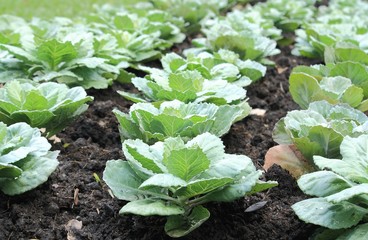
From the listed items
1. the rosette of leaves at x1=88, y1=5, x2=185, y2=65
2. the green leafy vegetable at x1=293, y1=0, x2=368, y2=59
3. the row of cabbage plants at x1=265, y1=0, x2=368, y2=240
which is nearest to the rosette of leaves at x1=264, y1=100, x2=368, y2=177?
the row of cabbage plants at x1=265, y1=0, x2=368, y2=240

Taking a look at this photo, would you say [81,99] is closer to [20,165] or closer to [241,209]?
[20,165]

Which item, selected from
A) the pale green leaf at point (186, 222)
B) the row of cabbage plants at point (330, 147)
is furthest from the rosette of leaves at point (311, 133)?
the pale green leaf at point (186, 222)

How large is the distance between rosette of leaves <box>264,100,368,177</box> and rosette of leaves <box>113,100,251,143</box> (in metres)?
0.28

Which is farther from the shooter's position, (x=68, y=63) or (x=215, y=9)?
(x=215, y=9)

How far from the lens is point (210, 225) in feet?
7.22

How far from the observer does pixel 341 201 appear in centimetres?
203

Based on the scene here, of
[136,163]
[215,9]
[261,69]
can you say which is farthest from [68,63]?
[215,9]

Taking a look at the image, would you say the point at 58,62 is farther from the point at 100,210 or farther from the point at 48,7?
the point at 48,7

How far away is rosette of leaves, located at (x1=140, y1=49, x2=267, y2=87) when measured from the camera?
3.37 meters

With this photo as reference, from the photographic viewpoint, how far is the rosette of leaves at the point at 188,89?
292 cm

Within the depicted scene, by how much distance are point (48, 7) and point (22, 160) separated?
6.77m

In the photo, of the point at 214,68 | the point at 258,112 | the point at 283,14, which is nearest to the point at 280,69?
the point at 258,112

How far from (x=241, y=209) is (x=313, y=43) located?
8.52 feet

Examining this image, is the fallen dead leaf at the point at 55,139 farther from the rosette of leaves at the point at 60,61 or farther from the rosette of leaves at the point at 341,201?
the rosette of leaves at the point at 341,201
